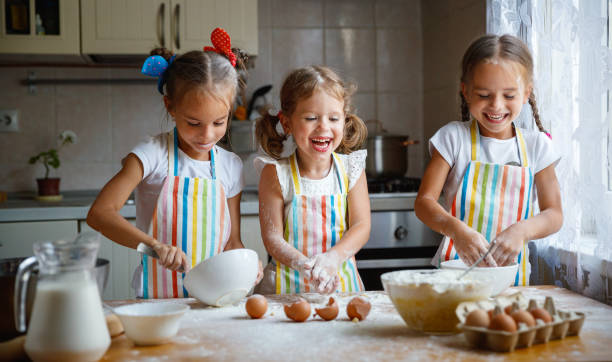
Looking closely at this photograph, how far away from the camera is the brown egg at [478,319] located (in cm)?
81

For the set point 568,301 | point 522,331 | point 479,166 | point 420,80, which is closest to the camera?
point 522,331

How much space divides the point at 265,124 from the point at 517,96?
2.01 feet

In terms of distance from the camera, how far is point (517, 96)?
1.31 m

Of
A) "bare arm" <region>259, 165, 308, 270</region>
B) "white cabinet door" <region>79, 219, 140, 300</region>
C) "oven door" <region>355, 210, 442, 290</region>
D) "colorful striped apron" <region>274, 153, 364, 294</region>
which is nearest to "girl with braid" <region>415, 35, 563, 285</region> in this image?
"colorful striped apron" <region>274, 153, 364, 294</region>

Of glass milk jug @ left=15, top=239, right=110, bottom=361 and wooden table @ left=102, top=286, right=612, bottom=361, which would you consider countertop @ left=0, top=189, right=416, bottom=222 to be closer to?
wooden table @ left=102, top=286, right=612, bottom=361

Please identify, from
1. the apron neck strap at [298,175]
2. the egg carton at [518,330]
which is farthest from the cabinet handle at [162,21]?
the egg carton at [518,330]

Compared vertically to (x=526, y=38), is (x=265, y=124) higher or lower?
lower

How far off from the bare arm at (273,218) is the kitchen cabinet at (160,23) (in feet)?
3.63

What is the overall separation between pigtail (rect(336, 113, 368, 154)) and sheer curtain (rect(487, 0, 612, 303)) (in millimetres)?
530

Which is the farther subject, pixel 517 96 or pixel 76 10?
pixel 76 10

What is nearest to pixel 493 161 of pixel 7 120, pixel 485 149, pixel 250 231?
pixel 485 149

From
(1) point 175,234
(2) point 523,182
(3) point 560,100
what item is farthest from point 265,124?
(3) point 560,100

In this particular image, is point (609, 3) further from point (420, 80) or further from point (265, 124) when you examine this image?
point (420, 80)

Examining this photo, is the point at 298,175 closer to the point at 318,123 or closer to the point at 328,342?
the point at 318,123
